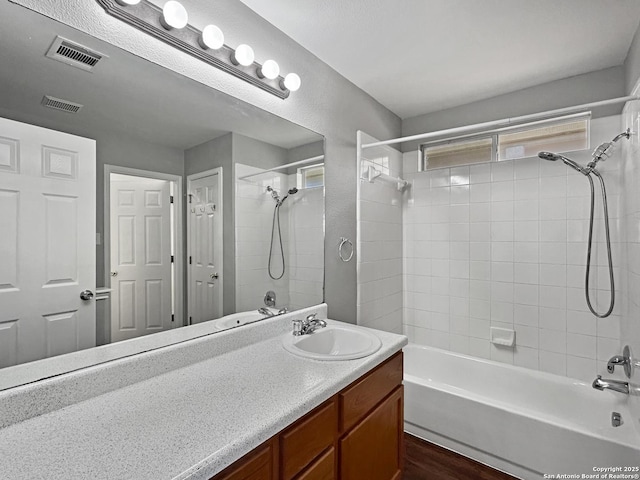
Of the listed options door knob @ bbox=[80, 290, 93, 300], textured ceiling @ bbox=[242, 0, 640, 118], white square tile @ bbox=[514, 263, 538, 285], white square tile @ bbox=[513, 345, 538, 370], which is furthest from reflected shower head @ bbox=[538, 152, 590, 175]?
door knob @ bbox=[80, 290, 93, 300]

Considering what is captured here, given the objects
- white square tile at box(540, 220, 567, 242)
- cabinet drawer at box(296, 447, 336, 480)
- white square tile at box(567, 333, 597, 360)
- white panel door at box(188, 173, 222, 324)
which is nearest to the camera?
cabinet drawer at box(296, 447, 336, 480)

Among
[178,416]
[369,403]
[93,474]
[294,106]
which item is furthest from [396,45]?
[93,474]

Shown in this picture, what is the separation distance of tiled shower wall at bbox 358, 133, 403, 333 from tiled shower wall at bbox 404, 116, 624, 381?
3.8 inches

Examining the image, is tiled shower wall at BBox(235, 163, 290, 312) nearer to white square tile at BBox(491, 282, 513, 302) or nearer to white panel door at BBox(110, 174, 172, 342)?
white panel door at BBox(110, 174, 172, 342)

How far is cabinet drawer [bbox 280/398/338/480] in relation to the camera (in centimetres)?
97

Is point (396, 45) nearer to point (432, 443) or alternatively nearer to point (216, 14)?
point (216, 14)

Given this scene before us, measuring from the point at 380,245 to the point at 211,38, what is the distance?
1852mm

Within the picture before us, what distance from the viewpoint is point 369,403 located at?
4.53 feet

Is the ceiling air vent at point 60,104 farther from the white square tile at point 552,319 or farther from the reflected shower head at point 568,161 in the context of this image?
the white square tile at point 552,319

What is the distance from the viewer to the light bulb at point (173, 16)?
120cm

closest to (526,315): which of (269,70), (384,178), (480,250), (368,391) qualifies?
(480,250)

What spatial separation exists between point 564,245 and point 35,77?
118 inches

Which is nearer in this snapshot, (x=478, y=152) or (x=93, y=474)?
(x=93, y=474)

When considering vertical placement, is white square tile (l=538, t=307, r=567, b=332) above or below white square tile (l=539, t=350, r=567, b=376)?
above
